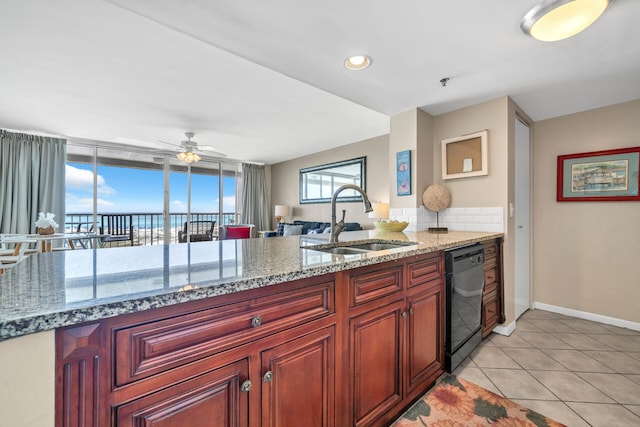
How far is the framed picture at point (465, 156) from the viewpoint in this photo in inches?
103

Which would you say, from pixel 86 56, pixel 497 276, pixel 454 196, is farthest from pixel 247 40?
pixel 497 276

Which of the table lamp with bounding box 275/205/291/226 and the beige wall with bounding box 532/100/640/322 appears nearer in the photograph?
the beige wall with bounding box 532/100/640/322

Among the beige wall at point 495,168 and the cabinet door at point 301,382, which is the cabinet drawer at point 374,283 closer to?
the cabinet door at point 301,382

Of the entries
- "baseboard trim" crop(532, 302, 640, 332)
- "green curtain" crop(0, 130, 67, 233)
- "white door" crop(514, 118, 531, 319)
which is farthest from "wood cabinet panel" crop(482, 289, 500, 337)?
"green curtain" crop(0, 130, 67, 233)

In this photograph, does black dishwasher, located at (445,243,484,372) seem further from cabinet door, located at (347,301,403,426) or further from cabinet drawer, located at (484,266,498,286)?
cabinet door, located at (347,301,403,426)

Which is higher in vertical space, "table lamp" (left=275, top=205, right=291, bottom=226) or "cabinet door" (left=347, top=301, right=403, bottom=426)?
"table lamp" (left=275, top=205, right=291, bottom=226)

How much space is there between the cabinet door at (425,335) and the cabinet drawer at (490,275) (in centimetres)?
83

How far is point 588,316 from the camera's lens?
2.78m

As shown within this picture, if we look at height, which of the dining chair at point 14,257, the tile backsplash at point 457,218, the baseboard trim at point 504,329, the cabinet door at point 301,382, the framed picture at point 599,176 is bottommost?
the baseboard trim at point 504,329

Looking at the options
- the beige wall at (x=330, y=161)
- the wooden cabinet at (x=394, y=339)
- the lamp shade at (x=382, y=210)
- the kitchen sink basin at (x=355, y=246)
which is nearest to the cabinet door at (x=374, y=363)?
the wooden cabinet at (x=394, y=339)

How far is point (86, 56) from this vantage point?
2230 millimetres

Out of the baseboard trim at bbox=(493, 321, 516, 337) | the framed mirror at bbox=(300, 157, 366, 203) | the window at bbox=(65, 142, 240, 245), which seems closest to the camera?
the baseboard trim at bbox=(493, 321, 516, 337)

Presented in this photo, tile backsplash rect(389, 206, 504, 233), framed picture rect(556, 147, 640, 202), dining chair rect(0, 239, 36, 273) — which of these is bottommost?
dining chair rect(0, 239, 36, 273)

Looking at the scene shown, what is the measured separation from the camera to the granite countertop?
55cm
